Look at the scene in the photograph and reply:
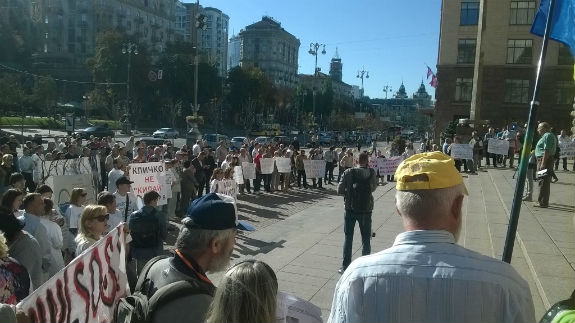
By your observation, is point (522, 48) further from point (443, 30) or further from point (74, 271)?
point (74, 271)

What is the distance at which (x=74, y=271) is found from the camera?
12.4 ft

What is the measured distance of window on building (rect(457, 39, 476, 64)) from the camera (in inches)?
1945

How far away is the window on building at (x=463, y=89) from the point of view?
163 feet

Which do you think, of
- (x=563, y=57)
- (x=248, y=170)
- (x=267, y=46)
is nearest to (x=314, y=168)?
(x=248, y=170)

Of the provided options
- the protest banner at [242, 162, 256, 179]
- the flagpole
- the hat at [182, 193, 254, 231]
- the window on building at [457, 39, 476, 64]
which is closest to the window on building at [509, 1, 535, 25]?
the window on building at [457, 39, 476, 64]

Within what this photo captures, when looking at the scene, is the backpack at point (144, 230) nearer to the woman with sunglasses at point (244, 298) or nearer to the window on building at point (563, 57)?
the woman with sunglasses at point (244, 298)

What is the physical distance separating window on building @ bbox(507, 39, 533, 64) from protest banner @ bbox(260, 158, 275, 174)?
36993mm

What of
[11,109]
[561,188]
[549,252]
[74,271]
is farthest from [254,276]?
[11,109]

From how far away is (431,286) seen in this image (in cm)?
198

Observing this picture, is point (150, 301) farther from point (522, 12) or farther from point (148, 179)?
point (522, 12)

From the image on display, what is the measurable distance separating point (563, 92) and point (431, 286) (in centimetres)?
5003

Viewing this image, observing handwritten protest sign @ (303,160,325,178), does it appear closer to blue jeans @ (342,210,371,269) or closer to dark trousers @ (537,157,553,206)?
dark trousers @ (537,157,553,206)

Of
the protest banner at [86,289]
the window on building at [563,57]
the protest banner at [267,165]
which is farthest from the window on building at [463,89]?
the protest banner at [86,289]

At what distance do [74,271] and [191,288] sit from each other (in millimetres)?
Answer: 1808
